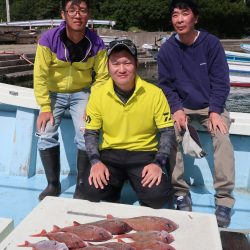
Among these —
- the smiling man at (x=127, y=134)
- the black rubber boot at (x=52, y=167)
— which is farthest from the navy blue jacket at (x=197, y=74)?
the black rubber boot at (x=52, y=167)

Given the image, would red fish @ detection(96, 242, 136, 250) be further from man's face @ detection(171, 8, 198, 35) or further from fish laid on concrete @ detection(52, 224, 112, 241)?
man's face @ detection(171, 8, 198, 35)

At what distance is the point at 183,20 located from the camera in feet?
10.2

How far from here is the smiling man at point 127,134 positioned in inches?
108

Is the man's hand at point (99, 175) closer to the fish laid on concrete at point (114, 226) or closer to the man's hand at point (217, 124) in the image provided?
the fish laid on concrete at point (114, 226)

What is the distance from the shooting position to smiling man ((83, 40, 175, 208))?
2.74m

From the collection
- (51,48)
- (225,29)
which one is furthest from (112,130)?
(225,29)

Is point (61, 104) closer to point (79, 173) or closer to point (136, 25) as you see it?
point (79, 173)

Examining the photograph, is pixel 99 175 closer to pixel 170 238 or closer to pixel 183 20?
pixel 170 238

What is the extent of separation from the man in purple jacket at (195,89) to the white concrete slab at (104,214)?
809 millimetres

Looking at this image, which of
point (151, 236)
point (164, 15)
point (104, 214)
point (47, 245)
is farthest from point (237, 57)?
point (164, 15)

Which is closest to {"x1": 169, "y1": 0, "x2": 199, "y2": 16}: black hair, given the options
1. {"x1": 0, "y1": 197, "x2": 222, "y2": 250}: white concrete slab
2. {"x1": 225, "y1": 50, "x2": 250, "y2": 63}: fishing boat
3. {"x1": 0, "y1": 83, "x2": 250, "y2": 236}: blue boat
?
{"x1": 0, "y1": 83, "x2": 250, "y2": 236}: blue boat

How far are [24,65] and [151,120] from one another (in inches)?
587

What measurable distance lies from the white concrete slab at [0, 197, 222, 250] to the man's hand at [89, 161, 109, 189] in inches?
10.8

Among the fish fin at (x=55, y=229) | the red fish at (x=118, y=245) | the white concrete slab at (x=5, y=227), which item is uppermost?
the red fish at (x=118, y=245)
